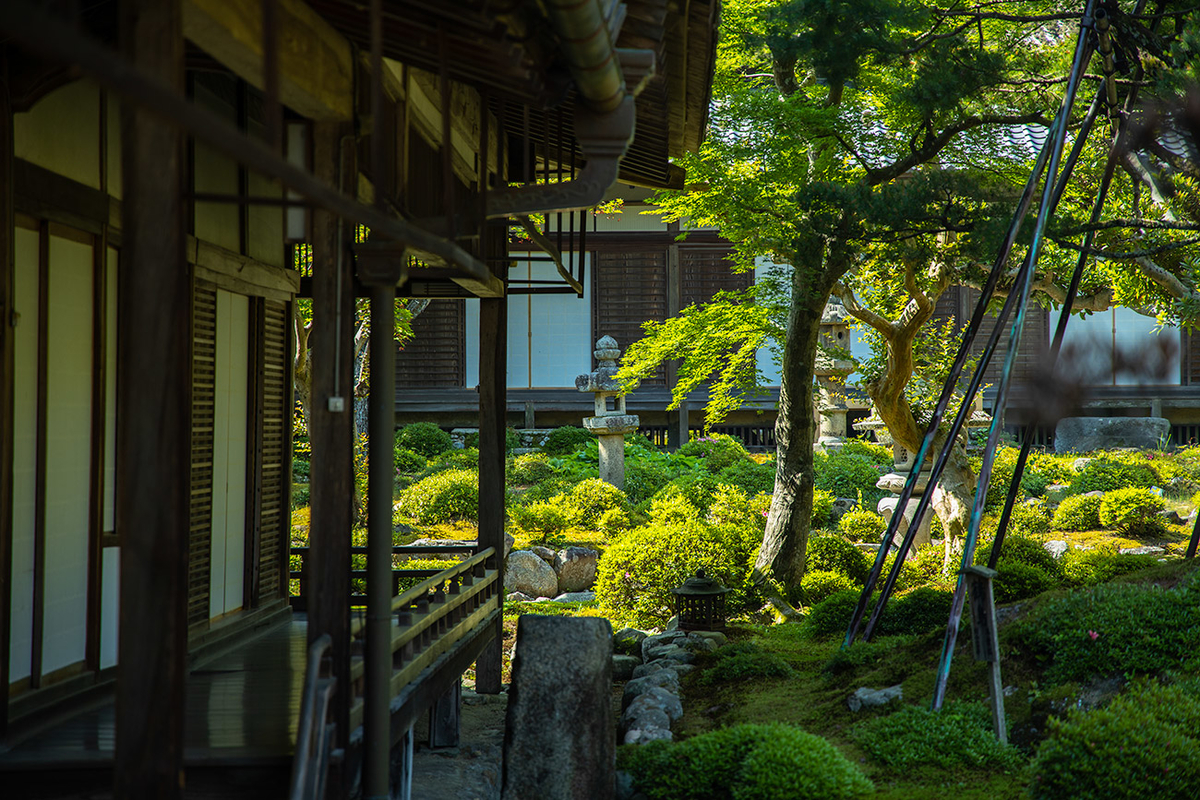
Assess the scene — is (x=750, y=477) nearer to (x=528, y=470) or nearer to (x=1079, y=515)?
(x=528, y=470)

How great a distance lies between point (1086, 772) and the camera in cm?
535

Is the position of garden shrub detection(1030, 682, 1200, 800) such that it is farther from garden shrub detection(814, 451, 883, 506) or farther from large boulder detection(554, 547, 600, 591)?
garden shrub detection(814, 451, 883, 506)

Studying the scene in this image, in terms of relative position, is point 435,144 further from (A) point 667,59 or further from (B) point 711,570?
(B) point 711,570

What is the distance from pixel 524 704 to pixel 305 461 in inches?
654

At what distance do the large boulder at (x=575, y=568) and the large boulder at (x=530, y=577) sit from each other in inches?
11.8

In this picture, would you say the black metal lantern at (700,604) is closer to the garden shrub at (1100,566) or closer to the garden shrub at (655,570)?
the garden shrub at (655,570)

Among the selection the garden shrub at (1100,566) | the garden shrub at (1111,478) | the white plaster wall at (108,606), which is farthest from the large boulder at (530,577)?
the garden shrub at (1111,478)

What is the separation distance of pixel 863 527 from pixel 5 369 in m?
14.0

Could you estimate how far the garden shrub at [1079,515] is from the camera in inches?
646

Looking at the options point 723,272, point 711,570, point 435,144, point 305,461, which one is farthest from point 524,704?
point 723,272

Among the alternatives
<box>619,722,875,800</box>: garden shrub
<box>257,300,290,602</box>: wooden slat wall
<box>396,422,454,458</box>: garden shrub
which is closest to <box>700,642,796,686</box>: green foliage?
<box>619,722,875,800</box>: garden shrub

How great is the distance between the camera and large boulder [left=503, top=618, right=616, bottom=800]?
19.8 feet

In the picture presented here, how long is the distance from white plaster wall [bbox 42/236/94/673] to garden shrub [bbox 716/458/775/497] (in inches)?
556

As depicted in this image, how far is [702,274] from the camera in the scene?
2388 centimetres
